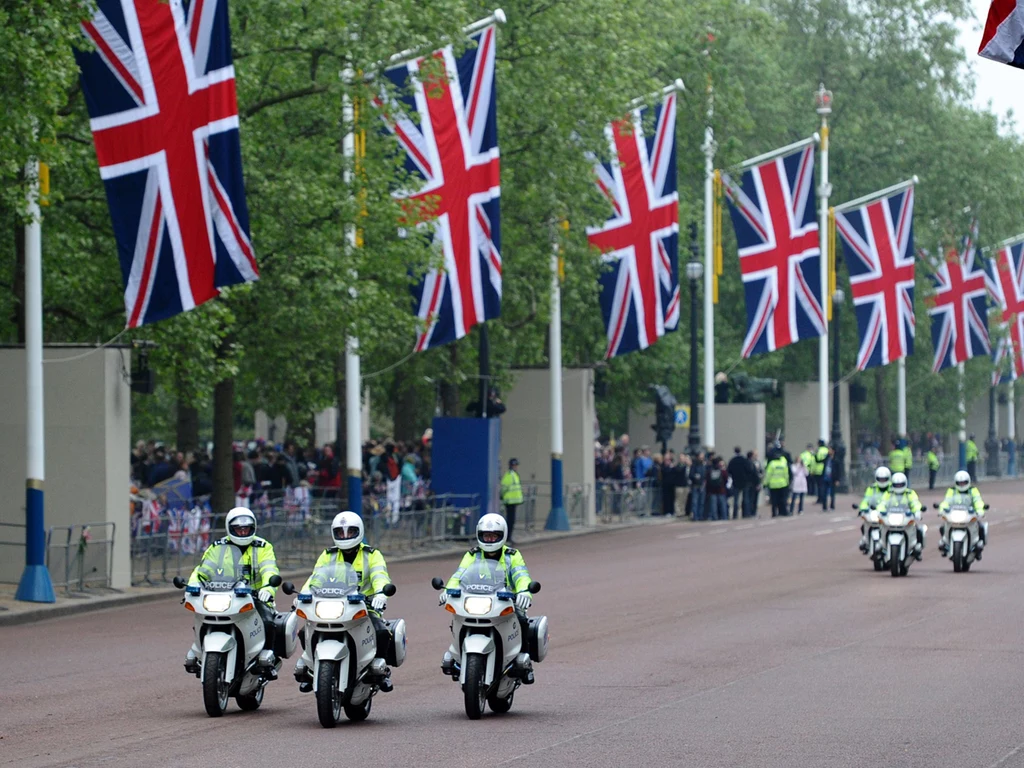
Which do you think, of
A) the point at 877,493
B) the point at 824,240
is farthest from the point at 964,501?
the point at 824,240

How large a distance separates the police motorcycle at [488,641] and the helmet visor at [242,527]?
1.47 metres

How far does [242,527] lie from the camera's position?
1363cm

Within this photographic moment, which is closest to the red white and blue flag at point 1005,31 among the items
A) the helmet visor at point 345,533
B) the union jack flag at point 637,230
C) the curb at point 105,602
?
the helmet visor at point 345,533

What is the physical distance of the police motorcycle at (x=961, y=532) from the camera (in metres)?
27.3

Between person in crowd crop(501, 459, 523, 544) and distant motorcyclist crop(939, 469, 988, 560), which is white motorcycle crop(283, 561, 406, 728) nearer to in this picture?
distant motorcyclist crop(939, 469, 988, 560)

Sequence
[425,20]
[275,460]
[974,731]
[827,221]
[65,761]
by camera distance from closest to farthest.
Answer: [65,761] < [974,731] < [425,20] < [275,460] < [827,221]

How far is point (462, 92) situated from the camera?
29875 millimetres

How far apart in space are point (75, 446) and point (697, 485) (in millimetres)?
22564

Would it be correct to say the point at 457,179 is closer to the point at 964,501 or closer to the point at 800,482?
the point at 964,501

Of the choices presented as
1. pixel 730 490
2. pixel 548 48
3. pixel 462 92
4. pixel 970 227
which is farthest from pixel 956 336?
pixel 462 92

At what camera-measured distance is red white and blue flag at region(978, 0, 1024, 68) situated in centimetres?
1103

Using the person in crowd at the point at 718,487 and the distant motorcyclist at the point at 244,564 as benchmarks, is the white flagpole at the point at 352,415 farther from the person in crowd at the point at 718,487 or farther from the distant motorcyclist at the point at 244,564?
the distant motorcyclist at the point at 244,564

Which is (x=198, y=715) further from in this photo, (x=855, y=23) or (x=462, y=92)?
(x=855, y=23)

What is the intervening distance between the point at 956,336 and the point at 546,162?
26.7 metres
